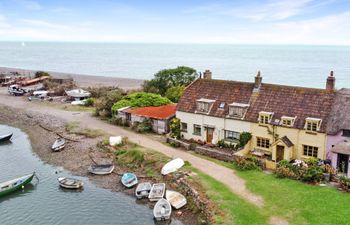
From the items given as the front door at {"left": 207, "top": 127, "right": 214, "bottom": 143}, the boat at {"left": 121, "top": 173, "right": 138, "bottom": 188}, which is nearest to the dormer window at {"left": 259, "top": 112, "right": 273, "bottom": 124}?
the front door at {"left": 207, "top": 127, "right": 214, "bottom": 143}

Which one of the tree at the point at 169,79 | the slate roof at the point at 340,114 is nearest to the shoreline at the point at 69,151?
the slate roof at the point at 340,114

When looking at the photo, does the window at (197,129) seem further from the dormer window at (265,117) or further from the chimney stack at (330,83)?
the chimney stack at (330,83)

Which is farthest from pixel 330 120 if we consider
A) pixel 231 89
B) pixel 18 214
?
pixel 18 214

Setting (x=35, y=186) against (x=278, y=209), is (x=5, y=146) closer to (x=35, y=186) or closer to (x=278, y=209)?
(x=35, y=186)

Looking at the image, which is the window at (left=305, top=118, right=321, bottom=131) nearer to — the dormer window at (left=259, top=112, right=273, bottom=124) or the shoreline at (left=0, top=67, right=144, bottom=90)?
the dormer window at (left=259, top=112, right=273, bottom=124)

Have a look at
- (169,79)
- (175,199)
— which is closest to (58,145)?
(175,199)

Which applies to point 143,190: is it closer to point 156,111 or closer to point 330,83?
point 156,111
